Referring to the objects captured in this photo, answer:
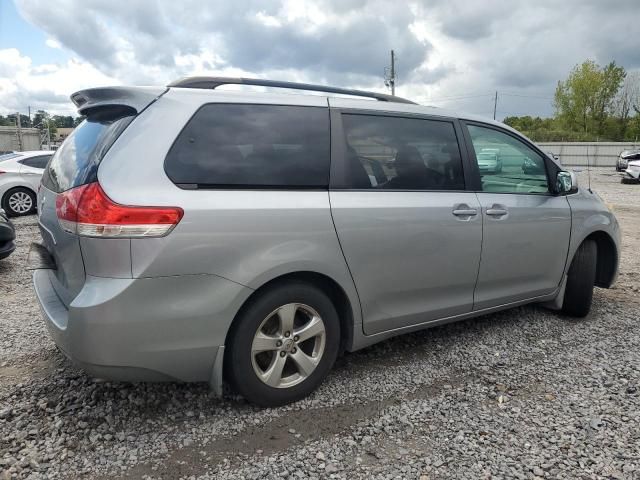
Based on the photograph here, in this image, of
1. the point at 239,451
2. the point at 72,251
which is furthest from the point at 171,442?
the point at 72,251

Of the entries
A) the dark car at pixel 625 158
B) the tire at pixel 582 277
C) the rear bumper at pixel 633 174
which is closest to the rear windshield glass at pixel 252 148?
the tire at pixel 582 277

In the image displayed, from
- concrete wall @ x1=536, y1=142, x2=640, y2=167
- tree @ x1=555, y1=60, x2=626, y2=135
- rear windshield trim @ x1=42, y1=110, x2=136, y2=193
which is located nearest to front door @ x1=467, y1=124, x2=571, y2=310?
rear windshield trim @ x1=42, y1=110, x2=136, y2=193

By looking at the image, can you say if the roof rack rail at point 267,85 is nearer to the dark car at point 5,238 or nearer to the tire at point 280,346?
the tire at point 280,346

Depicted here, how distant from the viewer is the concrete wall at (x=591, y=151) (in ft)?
137

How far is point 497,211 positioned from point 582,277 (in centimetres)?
130

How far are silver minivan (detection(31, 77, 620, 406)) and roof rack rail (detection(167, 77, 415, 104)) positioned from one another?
0.04 ft

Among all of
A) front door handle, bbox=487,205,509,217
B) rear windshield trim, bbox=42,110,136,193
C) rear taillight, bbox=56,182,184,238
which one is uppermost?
rear windshield trim, bbox=42,110,136,193

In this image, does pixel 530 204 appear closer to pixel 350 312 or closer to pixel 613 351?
pixel 613 351

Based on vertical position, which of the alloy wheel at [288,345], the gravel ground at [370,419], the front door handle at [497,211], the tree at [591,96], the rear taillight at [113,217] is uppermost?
the tree at [591,96]

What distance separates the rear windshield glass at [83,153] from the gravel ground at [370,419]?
4.01 ft

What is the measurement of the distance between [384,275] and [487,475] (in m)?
1.18

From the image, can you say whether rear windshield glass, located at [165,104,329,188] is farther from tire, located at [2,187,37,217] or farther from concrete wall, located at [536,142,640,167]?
concrete wall, located at [536,142,640,167]

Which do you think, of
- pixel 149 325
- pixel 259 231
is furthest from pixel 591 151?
pixel 149 325

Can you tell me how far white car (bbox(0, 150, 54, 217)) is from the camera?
33.7 feet
